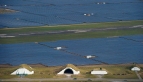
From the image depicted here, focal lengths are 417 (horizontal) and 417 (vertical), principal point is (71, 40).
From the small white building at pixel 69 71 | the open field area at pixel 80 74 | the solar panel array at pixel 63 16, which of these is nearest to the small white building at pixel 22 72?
the open field area at pixel 80 74

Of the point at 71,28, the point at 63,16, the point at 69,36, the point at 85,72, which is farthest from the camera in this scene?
the point at 63,16

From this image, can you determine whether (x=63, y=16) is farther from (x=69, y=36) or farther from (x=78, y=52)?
(x=78, y=52)

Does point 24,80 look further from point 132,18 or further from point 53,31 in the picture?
point 132,18

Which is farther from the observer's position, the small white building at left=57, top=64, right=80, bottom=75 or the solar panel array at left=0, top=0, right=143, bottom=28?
the solar panel array at left=0, top=0, right=143, bottom=28

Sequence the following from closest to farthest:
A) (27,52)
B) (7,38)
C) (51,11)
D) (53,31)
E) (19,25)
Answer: (27,52), (7,38), (53,31), (19,25), (51,11)

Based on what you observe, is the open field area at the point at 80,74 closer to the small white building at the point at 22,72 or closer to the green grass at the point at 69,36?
the small white building at the point at 22,72

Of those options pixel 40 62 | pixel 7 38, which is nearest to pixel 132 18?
pixel 7 38

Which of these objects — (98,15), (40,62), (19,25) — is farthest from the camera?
(98,15)

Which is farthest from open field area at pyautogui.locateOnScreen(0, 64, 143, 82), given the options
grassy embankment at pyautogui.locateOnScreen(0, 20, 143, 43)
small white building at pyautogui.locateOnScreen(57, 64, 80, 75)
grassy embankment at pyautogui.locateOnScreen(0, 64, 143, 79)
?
grassy embankment at pyautogui.locateOnScreen(0, 20, 143, 43)

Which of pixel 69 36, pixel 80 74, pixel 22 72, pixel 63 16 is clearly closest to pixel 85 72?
pixel 80 74

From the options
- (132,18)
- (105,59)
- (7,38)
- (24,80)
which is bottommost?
(24,80)

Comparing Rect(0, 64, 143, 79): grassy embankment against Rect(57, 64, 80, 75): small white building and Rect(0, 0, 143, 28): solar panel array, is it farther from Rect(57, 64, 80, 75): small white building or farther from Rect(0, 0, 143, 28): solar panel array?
Rect(0, 0, 143, 28): solar panel array
